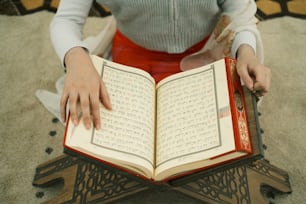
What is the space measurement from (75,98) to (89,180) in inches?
13.2

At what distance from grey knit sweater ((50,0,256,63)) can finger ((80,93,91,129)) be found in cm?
15

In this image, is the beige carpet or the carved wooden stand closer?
the carved wooden stand

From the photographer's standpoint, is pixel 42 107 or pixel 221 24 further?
pixel 42 107

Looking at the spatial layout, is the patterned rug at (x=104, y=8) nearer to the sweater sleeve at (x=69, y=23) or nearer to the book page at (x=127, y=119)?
the sweater sleeve at (x=69, y=23)

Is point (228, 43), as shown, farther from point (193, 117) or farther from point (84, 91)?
point (84, 91)

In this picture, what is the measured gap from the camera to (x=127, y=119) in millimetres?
560

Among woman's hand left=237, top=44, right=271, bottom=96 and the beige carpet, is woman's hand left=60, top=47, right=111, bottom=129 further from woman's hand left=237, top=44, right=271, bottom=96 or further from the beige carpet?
the beige carpet

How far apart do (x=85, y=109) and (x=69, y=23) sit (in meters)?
0.25

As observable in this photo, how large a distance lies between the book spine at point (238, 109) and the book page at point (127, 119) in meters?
0.15

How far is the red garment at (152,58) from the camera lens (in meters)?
0.76

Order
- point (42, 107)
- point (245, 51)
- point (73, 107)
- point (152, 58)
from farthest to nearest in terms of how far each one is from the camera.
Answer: point (42, 107) < point (152, 58) < point (245, 51) < point (73, 107)

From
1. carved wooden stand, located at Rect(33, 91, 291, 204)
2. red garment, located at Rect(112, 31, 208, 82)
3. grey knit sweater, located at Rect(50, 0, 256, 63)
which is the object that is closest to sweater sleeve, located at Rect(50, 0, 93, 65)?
grey knit sweater, located at Rect(50, 0, 256, 63)

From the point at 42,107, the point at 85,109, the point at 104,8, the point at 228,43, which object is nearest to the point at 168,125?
the point at 85,109

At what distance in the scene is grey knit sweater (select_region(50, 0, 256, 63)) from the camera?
66 cm
